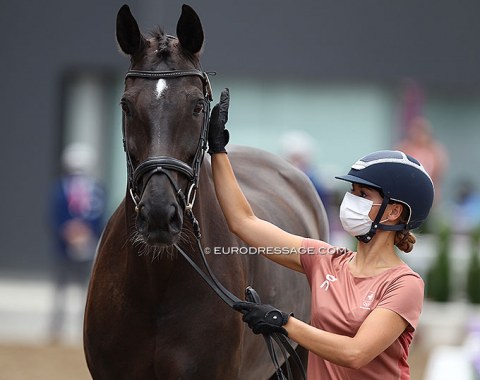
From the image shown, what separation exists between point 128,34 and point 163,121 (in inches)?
19.0

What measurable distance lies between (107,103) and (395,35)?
4.32 m

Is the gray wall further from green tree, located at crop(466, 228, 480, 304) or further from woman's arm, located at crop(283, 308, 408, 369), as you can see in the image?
woman's arm, located at crop(283, 308, 408, 369)

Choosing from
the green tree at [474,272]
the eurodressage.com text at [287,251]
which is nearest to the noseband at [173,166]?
the eurodressage.com text at [287,251]

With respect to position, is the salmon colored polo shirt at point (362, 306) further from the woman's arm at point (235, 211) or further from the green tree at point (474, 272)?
the green tree at point (474, 272)

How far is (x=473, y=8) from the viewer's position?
15.9m

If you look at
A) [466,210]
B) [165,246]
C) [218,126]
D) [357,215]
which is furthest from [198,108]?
[466,210]

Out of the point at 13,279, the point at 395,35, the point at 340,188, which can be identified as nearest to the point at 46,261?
the point at 13,279

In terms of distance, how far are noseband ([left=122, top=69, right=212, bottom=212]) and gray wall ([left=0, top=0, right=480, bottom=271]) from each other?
11308 mm

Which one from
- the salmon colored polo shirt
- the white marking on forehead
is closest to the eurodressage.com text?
the salmon colored polo shirt

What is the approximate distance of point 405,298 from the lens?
3887 millimetres

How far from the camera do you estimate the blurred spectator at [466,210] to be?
45.7ft

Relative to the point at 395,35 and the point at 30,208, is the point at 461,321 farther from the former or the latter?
the point at 30,208

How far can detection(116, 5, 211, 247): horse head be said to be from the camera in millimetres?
4047

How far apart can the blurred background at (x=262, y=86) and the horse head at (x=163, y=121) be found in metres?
11.0
